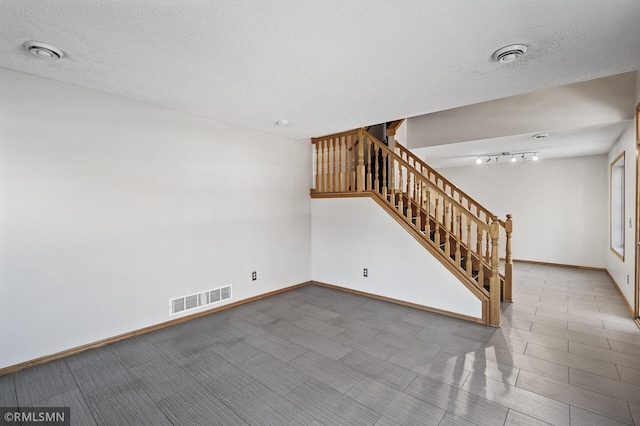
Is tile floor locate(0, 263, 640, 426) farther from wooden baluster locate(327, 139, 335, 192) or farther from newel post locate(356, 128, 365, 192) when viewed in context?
wooden baluster locate(327, 139, 335, 192)

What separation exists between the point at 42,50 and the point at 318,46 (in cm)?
187

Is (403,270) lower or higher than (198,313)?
higher

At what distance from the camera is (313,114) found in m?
3.45

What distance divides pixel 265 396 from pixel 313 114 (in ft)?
9.27

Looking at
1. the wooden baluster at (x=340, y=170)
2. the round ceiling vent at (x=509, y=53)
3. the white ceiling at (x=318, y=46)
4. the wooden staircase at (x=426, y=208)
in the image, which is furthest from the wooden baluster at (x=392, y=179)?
the round ceiling vent at (x=509, y=53)

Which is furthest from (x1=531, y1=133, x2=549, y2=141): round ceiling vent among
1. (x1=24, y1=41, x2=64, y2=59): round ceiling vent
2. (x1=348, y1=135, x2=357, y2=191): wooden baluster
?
(x1=24, y1=41, x2=64, y2=59): round ceiling vent

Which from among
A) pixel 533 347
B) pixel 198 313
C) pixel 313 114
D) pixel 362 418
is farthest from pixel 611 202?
pixel 198 313

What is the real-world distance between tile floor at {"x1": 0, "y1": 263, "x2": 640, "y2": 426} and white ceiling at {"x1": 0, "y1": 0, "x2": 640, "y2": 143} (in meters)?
2.39

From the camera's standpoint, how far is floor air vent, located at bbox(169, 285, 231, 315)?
3.34 meters

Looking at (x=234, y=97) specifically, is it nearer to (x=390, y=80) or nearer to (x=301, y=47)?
(x=301, y=47)

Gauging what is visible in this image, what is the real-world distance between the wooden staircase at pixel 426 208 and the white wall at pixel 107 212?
4.45 ft

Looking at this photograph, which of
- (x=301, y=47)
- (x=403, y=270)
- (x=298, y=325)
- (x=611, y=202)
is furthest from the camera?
(x=611, y=202)

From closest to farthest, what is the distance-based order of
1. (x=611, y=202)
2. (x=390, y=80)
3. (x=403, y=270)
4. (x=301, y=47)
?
(x=301, y=47)
(x=390, y=80)
(x=403, y=270)
(x=611, y=202)

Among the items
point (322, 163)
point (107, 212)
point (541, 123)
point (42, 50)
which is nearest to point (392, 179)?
point (322, 163)
